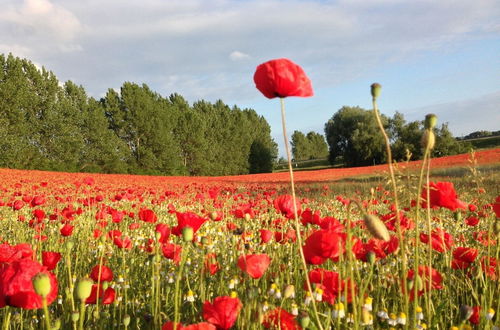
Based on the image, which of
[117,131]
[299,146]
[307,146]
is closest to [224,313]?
[117,131]

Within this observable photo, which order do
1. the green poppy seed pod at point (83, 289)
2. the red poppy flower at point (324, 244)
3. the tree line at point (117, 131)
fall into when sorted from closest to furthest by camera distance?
1. the green poppy seed pod at point (83, 289)
2. the red poppy flower at point (324, 244)
3. the tree line at point (117, 131)

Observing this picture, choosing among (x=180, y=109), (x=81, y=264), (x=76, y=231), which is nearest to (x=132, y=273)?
(x=81, y=264)

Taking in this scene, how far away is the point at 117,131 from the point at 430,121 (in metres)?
32.8

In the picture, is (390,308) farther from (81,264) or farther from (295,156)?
(295,156)

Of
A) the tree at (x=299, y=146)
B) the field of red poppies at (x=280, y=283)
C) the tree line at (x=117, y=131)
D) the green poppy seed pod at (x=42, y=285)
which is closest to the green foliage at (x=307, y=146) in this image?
the tree at (x=299, y=146)

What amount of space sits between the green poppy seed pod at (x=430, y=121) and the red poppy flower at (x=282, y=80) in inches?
13.6

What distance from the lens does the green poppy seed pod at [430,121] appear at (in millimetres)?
1218

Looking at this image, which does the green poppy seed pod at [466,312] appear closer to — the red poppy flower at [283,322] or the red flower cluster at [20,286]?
the red poppy flower at [283,322]

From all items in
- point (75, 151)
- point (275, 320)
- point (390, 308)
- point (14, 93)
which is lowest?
point (390, 308)

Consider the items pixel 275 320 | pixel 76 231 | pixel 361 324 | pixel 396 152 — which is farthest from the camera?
pixel 396 152

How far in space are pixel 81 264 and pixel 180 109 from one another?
113ft

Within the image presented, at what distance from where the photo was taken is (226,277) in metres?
2.77

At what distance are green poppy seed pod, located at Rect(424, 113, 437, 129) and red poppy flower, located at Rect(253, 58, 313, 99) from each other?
35 cm

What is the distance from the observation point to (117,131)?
105 ft
